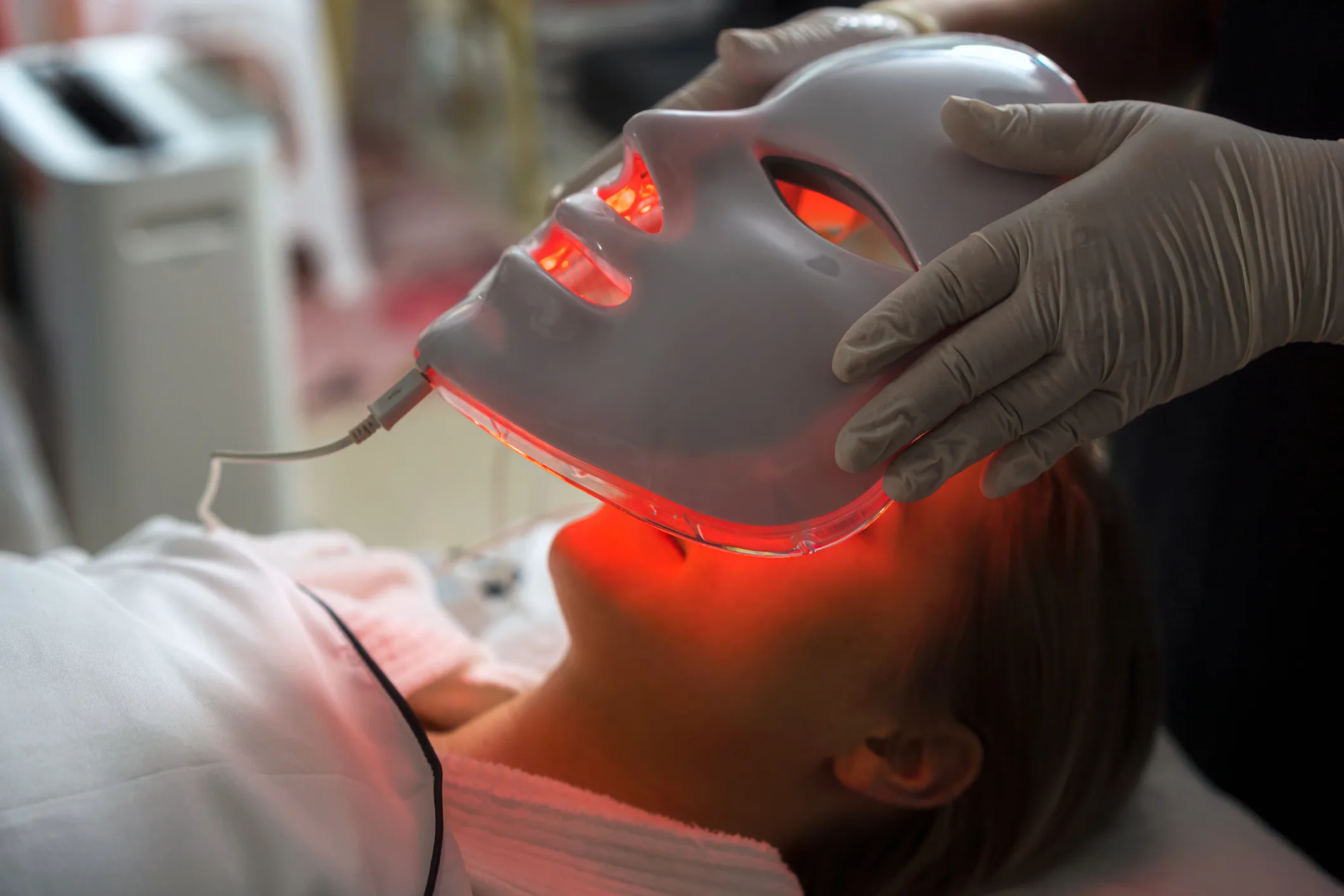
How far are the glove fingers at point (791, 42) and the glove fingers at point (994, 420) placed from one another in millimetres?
420

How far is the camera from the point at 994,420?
77 cm

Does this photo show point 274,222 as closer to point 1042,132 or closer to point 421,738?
point 421,738

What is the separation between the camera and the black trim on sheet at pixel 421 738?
856 mm

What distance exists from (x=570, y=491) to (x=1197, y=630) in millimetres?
1434

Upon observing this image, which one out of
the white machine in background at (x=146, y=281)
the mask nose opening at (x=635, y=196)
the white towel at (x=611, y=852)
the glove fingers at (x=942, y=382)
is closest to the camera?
Result: the glove fingers at (x=942, y=382)

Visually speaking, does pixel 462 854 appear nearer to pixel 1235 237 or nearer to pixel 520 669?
pixel 520 669

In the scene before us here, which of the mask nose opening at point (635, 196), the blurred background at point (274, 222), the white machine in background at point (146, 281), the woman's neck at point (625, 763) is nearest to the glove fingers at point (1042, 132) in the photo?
the mask nose opening at point (635, 196)

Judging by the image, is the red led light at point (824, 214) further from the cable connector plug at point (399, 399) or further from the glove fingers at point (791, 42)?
the cable connector plug at point (399, 399)

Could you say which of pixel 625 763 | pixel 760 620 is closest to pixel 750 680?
pixel 760 620

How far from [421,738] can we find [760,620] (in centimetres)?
29

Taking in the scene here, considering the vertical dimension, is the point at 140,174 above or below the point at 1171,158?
below

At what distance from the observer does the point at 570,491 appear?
2473mm

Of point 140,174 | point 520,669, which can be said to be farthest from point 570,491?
point 520,669

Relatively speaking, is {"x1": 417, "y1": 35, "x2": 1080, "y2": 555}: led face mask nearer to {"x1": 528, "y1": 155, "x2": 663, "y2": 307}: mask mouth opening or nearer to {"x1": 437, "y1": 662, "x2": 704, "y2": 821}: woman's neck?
{"x1": 528, "y1": 155, "x2": 663, "y2": 307}: mask mouth opening
